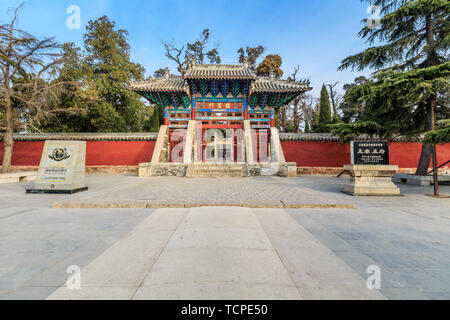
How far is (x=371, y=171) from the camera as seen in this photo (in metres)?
5.80

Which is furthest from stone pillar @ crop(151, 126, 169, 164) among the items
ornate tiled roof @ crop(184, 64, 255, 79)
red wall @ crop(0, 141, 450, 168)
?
ornate tiled roof @ crop(184, 64, 255, 79)

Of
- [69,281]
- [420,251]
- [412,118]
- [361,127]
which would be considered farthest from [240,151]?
[69,281]

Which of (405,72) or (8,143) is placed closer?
(405,72)

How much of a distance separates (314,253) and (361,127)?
8771mm

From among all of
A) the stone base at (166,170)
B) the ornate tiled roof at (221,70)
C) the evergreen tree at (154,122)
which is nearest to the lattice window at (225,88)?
the ornate tiled roof at (221,70)

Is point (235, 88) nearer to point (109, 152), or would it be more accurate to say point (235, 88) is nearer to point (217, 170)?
point (217, 170)

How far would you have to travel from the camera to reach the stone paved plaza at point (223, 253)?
4.99 ft

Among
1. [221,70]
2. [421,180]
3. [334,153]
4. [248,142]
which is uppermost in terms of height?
[221,70]

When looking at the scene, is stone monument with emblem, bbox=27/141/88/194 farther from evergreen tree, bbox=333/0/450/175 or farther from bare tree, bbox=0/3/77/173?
evergreen tree, bbox=333/0/450/175

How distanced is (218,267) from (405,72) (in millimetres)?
9674

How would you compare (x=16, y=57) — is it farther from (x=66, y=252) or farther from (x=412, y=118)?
(x=412, y=118)

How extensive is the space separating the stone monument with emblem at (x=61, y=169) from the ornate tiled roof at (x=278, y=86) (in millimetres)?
9957

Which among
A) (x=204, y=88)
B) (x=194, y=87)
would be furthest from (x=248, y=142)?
(x=194, y=87)

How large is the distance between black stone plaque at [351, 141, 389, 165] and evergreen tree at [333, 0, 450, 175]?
2695 mm
